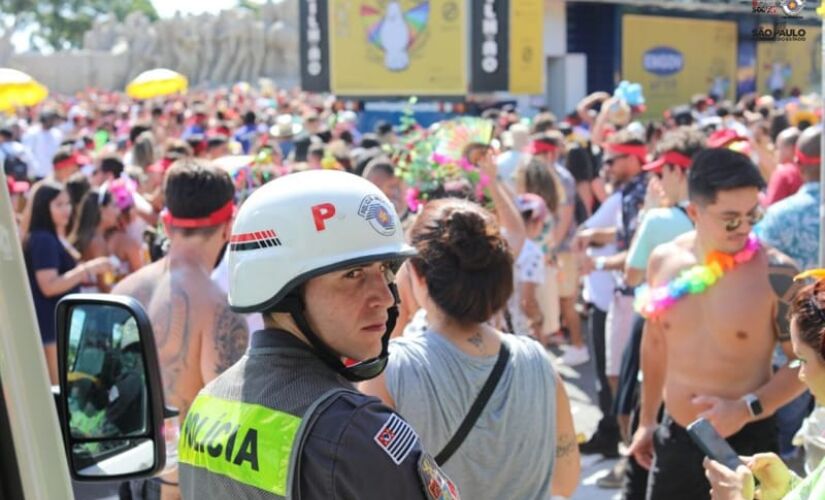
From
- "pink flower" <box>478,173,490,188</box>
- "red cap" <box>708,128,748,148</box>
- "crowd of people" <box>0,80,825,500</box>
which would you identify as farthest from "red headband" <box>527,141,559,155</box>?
"pink flower" <box>478,173,490,188</box>

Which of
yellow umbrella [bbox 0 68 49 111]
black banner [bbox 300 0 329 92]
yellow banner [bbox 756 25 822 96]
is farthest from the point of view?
yellow banner [bbox 756 25 822 96]

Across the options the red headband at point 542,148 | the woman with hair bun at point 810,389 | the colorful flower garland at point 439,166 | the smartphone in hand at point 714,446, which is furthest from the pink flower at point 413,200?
the red headband at point 542,148

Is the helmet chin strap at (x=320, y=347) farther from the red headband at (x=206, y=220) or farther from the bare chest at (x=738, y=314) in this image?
the bare chest at (x=738, y=314)

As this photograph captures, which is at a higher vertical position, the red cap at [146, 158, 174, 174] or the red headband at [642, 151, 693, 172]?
the red headband at [642, 151, 693, 172]

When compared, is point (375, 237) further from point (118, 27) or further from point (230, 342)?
point (118, 27)

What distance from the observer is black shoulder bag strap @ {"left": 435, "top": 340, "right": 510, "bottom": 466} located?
2.58 m

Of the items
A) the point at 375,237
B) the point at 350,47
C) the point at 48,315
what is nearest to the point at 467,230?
the point at 375,237

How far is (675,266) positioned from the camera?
3955mm

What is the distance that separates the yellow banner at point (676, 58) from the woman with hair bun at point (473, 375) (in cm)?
2112

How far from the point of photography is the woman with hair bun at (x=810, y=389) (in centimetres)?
239

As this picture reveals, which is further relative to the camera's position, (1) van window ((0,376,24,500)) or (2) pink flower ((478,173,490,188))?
(2) pink flower ((478,173,490,188))

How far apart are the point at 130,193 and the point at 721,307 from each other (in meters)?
4.85

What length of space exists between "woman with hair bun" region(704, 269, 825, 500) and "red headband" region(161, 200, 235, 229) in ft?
6.26

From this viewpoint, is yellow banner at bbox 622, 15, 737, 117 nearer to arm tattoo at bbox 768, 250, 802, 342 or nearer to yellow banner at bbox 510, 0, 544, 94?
yellow banner at bbox 510, 0, 544, 94
